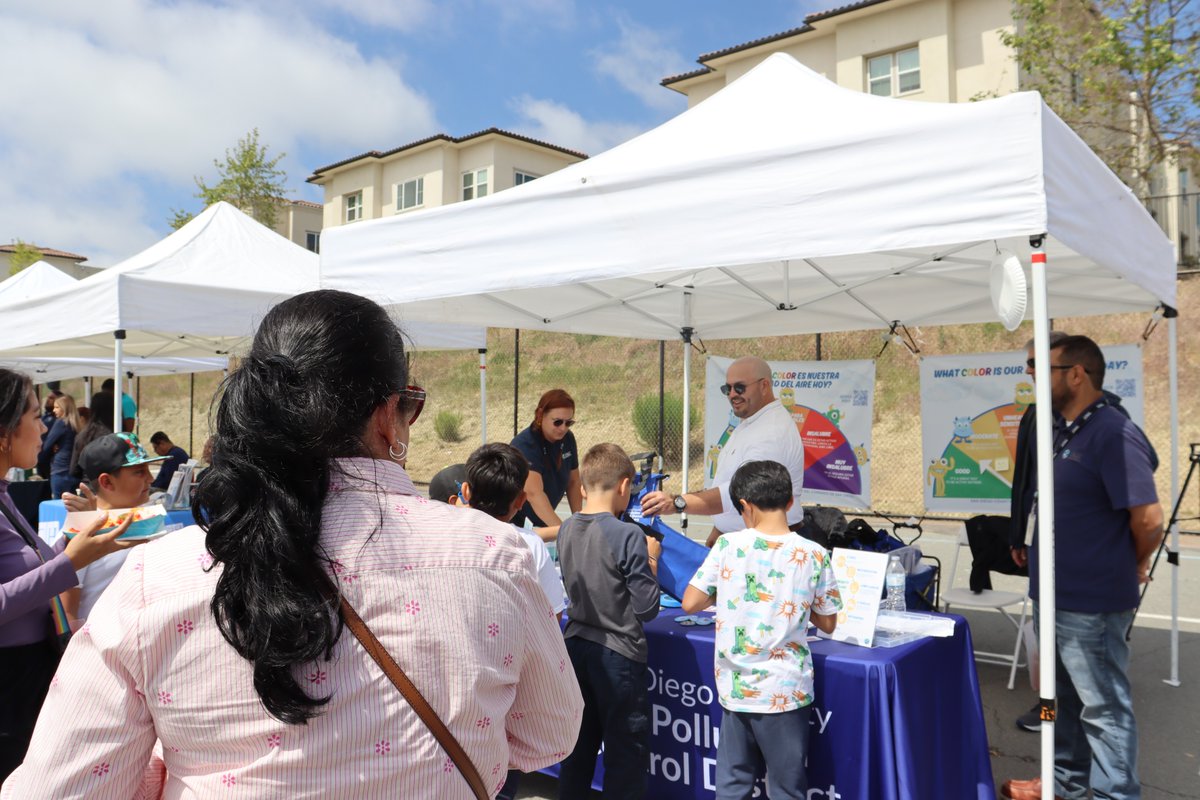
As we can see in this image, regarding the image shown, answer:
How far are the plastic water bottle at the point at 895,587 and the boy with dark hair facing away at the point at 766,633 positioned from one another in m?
0.68

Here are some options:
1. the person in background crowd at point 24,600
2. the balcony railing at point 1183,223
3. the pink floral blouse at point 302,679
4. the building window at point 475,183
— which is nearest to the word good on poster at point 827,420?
the person in background crowd at point 24,600

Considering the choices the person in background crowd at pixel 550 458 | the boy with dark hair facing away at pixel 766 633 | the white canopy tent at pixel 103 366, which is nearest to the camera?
the boy with dark hair facing away at pixel 766 633

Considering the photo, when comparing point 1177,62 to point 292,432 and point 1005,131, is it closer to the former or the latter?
point 1005,131

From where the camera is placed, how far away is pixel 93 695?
34.3 inches

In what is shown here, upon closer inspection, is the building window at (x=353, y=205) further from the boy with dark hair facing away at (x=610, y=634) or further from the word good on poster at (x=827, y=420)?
the boy with dark hair facing away at (x=610, y=634)

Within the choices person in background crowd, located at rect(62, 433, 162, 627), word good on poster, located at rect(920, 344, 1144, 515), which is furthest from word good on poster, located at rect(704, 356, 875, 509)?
person in background crowd, located at rect(62, 433, 162, 627)

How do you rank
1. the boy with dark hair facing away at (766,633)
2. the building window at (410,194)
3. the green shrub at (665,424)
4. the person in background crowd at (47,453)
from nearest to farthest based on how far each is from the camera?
the boy with dark hair facing away at (766,633) < the person in background crowd at (47,453) < the green shrub at (665,424) < the building window at (410,194)

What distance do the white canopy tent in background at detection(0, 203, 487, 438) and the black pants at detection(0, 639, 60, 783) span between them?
2.79 metres

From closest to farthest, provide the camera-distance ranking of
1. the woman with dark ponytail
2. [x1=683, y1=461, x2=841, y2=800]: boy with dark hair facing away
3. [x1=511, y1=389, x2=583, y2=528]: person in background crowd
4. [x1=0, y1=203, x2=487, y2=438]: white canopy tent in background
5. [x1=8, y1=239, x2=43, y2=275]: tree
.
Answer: the woman with dark ponytail → [x1=683, y1=461, x2=841, y2=800]: boy with dark hair facing away → [x1=511, y1=389, x2=583, y2=528]: person in background crowd → [x1=0, y1=203, x2=487, y2=438]: white canopy tent in background → [x1=8, y1=239, x2=43, y2=275]: tree

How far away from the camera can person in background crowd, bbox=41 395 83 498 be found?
6.55m

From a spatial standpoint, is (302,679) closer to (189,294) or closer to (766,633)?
(766,633)

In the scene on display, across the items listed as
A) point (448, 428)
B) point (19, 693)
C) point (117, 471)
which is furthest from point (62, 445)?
point (448, 428)

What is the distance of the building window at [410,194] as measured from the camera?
1237 inches

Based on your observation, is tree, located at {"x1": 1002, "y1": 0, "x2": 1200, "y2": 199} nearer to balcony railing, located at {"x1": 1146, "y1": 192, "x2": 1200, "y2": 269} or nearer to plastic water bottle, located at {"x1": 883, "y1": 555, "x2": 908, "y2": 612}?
balcony railing, located at {"x1": 1146, "y1": 192, "x2": 1200, "y2": 269}
